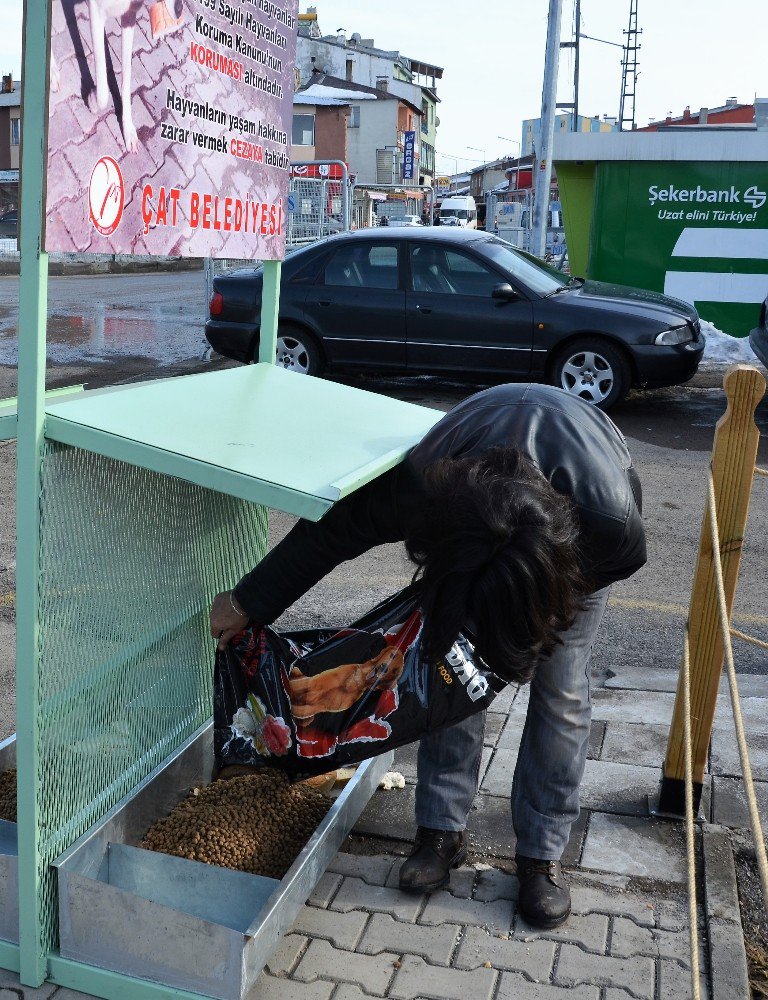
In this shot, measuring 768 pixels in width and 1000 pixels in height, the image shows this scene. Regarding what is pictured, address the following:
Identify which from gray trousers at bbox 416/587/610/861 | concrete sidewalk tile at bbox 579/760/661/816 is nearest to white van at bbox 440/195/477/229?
concrete sidewalk tile at bbox 579/760/661/816

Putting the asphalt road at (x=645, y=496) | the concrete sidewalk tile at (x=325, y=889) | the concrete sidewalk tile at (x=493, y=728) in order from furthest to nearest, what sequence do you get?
the asphalt road at (x=645, y=496)
the concrete sidewalk tile at (x=493, y=728)
the concrete sidewalk tile at (x=325, y=889)

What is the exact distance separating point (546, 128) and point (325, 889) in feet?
57.8

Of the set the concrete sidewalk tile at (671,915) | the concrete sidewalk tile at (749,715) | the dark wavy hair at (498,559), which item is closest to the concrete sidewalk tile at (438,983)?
the concrete sidewalk tile at (671,915)

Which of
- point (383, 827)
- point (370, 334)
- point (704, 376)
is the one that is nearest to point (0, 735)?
point (383, 827)

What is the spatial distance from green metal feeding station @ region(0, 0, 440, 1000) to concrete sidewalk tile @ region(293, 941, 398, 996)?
131 millimetres

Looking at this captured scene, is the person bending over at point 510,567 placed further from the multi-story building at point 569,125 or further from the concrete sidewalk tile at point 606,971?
the multi-story building at point 569,125

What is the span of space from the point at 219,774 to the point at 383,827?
0.53 meters

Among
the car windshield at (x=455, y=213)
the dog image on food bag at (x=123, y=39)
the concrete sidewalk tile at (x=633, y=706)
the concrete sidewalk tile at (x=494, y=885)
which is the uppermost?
the car windshield at (x=455, y=213)

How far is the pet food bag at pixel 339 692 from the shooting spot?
8.24ft

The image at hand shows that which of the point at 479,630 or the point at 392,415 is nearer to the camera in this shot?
the point at 479,630

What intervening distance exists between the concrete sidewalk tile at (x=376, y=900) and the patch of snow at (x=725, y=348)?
10.6 metres

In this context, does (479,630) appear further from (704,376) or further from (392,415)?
(704,376)

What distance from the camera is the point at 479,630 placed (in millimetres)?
2072

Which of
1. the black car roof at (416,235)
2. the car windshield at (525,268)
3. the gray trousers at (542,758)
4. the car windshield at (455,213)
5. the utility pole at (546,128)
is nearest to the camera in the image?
the gray trousers at (542,758)
